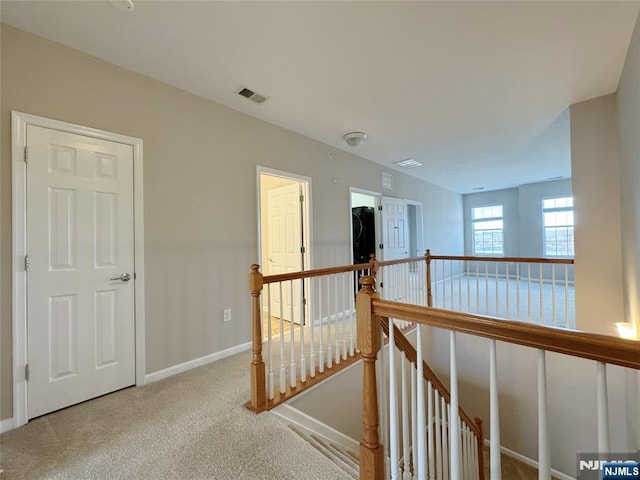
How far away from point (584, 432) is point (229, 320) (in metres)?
3.89

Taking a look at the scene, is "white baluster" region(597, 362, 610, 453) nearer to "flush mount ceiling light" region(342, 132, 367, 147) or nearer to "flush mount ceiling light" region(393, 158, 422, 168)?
"flush mount ceiling light" region(342, 132, 367, 147)

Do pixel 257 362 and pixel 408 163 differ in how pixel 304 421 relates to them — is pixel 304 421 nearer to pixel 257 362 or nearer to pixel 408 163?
pixel 257 362

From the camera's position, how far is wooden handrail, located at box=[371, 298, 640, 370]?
71 centimetres

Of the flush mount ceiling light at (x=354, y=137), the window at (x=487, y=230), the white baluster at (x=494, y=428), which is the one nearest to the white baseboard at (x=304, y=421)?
the white baluster at (x=494, y=428)

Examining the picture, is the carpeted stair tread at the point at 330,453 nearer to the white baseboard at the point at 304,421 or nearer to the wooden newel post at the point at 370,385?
the white baseboard at the point at 304,421

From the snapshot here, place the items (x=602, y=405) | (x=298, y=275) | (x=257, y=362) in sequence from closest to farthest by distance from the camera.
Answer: (x=602, y=405) < (x=257, y=362) < (x=298, y=275)

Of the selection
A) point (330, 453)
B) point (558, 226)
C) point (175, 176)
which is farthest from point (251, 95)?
point (558, 226)

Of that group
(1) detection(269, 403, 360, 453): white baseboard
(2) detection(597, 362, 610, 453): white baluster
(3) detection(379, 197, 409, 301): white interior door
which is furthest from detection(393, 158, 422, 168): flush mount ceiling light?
(2) detection(597, 362, 610, 453): white baluster

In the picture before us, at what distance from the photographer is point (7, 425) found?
69.0 inches

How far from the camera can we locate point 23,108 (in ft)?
6.07

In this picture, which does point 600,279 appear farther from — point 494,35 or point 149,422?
point 149,422

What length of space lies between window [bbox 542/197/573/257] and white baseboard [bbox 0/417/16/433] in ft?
30.3

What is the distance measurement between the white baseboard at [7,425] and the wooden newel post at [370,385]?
2170 millimetres

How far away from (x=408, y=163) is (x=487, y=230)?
15.7ft
